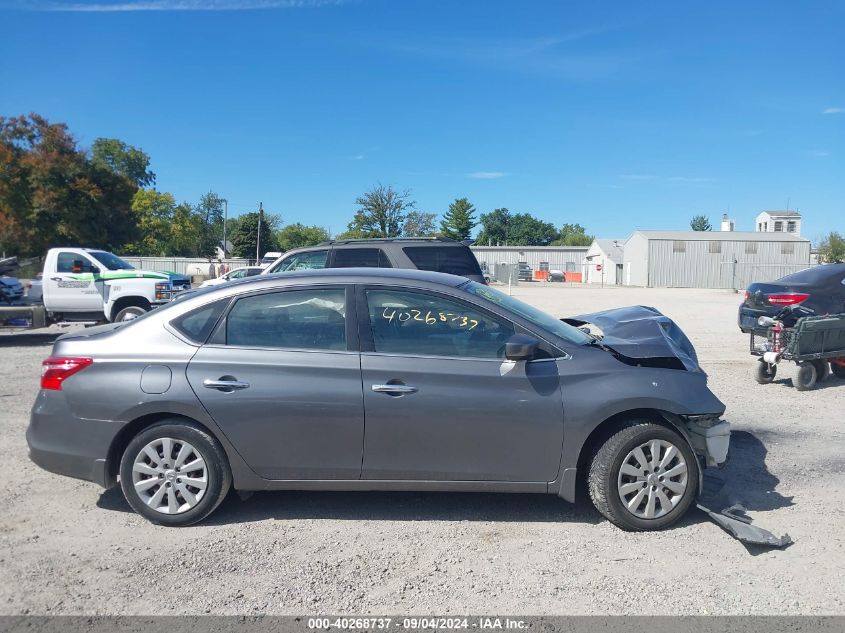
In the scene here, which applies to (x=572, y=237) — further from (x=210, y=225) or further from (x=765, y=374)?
(x=765, y=374)

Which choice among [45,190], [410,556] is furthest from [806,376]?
[45,190]

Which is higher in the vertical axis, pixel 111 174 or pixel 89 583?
pixel 111 174

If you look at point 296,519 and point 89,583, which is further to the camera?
point 296,519

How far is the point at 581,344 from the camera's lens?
4.61m

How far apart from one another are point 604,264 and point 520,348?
2853 inches

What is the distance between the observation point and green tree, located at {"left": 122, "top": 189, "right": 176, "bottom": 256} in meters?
68.3

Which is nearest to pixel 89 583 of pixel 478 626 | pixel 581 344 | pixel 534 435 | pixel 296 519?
pixel 296 519

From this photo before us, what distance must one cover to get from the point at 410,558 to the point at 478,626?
824mm

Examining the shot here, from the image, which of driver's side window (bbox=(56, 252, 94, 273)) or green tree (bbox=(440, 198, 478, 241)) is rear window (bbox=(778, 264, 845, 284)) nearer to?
driver's side window (bbox=(56, 252, 94, 273))

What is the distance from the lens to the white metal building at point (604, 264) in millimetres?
70312

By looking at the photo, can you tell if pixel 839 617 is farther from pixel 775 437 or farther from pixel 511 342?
pixel 775 437

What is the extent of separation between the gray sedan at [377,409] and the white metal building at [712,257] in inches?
2278

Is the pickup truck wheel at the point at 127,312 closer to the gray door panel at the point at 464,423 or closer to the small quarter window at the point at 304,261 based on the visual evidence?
the small quarter window at the point at 304,261

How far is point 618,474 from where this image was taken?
4.34 m
